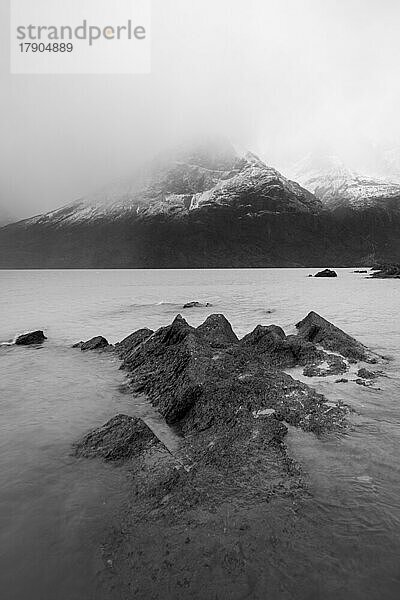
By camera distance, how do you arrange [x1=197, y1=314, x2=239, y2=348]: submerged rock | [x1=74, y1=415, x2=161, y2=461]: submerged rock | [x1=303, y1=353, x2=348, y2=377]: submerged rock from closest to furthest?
[x1=74, y1=415, x2=161, y2=461]: submerged rock < [x1=303, y1=353, x2=348, y2=377]: submerged rock < [x1=197, y1=314, x2=239, y2=348]: submerged rock

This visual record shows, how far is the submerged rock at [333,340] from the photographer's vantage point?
619 inches

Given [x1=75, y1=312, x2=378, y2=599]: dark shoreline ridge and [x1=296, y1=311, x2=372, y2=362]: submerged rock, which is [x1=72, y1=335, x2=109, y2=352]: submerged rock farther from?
[x1=296, y1=311, x2=372, y2=362]: submerged rock

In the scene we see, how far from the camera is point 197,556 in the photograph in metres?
5.35

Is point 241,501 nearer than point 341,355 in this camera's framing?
Yes

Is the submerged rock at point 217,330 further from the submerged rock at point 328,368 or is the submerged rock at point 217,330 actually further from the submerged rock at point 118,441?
the submerged rock at point 118,441

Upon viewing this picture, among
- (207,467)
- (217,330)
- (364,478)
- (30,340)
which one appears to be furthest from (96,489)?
(30,340)

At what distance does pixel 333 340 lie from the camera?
16453mm

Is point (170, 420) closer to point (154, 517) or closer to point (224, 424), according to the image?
point (224, 424)

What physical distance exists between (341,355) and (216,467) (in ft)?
31.2

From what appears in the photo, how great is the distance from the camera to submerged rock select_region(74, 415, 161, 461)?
793cm

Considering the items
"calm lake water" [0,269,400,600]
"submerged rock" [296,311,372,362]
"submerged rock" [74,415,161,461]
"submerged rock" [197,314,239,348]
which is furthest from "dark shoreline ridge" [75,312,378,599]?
"submerged rock" [197,314,239,348]

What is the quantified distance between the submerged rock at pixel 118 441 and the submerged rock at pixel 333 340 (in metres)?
9.56

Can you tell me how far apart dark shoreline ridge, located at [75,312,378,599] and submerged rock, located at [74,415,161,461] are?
0.07ft

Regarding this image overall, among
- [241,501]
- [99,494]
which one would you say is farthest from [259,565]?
[99,494]
